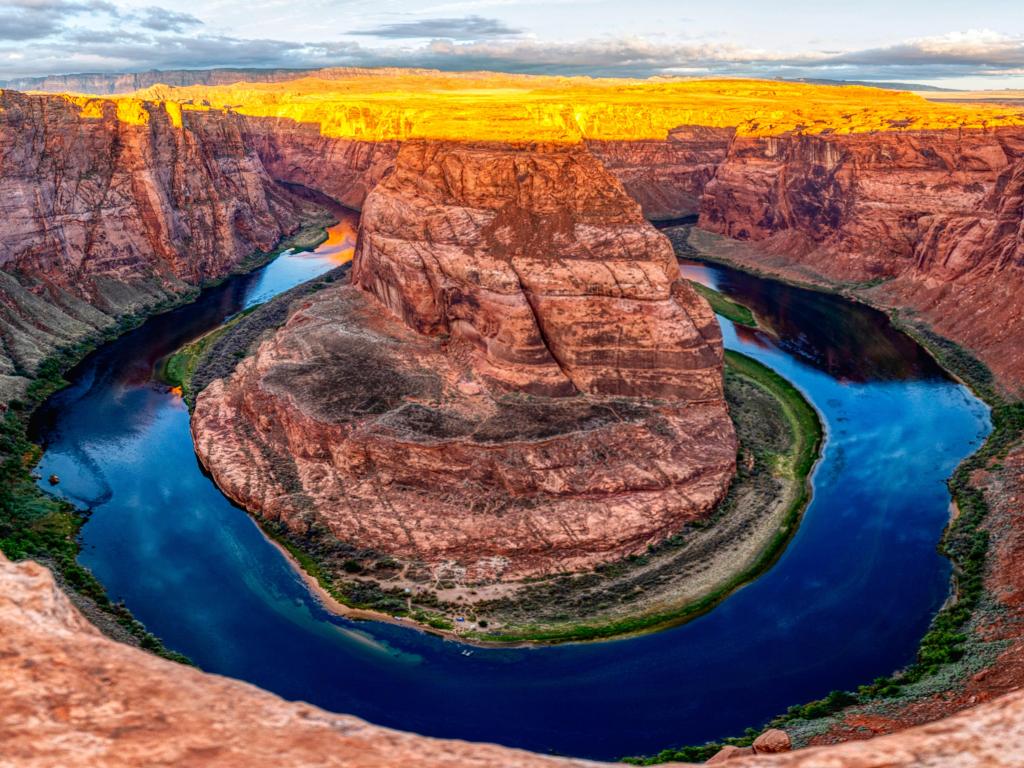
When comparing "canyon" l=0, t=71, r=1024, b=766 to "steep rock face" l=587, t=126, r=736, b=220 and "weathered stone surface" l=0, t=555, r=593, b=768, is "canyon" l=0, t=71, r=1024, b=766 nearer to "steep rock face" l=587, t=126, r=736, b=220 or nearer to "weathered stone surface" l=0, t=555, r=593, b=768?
"weathered stone surface" l=0, t=555, r=593, b=768

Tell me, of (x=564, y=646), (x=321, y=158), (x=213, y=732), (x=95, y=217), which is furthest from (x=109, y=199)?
(x=213, y=732)

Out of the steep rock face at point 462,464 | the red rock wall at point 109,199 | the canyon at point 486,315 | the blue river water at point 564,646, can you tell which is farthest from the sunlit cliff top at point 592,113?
the blue river water at point 564,646

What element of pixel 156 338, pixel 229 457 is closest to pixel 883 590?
pixel 229 457

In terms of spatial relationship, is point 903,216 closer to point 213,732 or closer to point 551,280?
point 551,280

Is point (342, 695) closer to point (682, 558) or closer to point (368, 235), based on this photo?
point (682, 558)

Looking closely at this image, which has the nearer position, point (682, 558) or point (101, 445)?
point (682, 558)

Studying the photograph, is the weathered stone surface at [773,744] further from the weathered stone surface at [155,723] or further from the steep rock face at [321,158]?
the steep rock face at [321,158]

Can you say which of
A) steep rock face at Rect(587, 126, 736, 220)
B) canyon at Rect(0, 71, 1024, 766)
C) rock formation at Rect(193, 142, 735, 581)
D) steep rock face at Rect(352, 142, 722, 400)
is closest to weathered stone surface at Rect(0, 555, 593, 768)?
canyon at Rect(0, 71, 1024, 766)
